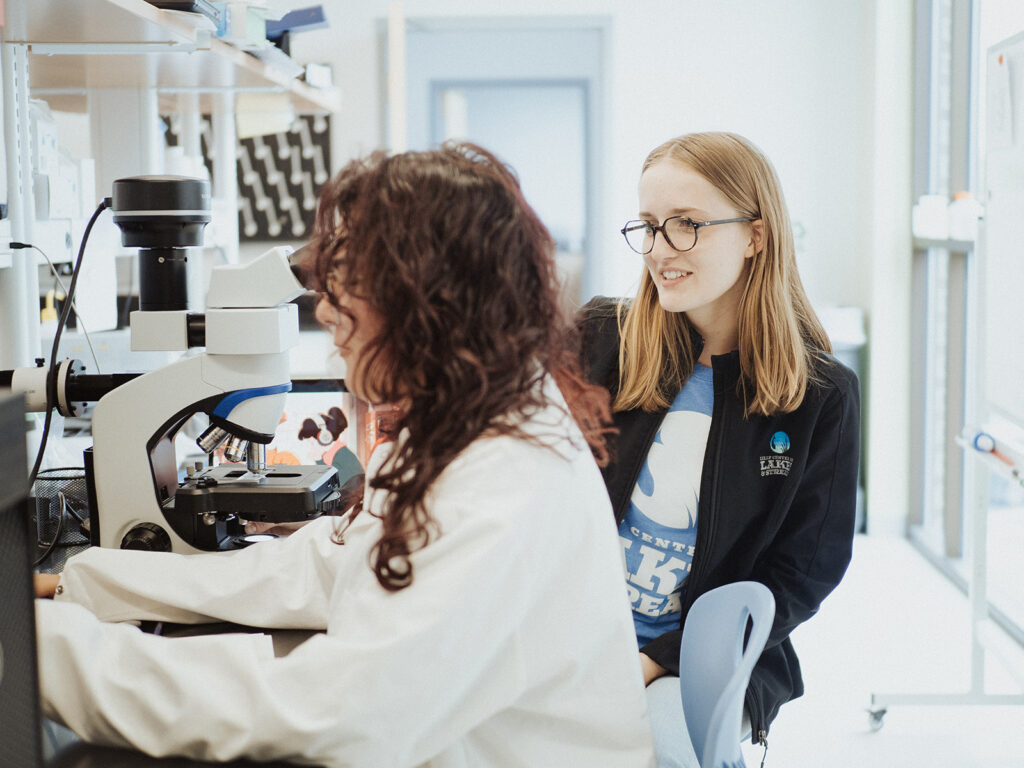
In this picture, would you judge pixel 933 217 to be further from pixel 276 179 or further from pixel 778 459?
pixel 276 179

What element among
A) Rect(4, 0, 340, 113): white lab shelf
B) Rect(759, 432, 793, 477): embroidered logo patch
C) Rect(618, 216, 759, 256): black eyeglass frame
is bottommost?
Rect(759, 432, 793, 477): embroidered logo patch

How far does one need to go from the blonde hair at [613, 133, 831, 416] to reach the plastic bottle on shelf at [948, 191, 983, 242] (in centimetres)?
178

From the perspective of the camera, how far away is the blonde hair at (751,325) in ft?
4.81

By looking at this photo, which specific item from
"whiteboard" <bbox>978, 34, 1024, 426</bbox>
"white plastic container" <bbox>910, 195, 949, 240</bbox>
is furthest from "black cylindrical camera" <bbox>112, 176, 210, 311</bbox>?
"white plastic container" <bbox>910, 195, 949, 240</bbox>

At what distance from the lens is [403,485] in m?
0.87

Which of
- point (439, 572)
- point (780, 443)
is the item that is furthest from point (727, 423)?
point (439, 572)

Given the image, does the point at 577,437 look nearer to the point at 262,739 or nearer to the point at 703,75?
the point at 262,739

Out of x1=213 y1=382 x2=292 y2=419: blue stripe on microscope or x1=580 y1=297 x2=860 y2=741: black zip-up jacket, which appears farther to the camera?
x1=580 y1=297 x2=860 y2=741: black zip-up jacket

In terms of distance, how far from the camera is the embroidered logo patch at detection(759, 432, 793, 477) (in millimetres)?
1454

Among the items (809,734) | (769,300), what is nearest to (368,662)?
(769,300)

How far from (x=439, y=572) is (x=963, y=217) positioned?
9.30 feet

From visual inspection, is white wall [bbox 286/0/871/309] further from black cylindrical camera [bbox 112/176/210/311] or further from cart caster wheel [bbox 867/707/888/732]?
black cylindrical camera [bbox 112/176/210/311]

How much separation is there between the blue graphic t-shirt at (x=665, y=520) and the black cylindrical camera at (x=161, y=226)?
68cm

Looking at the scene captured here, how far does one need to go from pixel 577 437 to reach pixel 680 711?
0.58 metres
